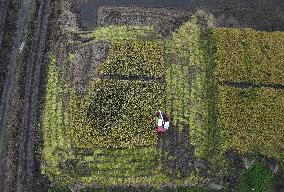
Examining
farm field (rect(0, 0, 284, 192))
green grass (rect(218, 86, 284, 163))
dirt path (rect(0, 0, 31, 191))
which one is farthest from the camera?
green grass (rect(218, 86, 284, 163))

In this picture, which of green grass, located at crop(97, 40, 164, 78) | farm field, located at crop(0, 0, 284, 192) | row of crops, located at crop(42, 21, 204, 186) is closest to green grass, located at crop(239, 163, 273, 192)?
farm field, located at crop(0, 0, 284, 192)

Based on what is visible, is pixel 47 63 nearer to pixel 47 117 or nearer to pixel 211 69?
pixel 47 117

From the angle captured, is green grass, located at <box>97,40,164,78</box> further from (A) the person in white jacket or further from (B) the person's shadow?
(B) the person's shadow

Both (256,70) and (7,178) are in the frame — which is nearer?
(7,178)

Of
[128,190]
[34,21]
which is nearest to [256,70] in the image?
[128,190]

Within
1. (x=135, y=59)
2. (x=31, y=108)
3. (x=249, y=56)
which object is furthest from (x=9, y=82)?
(x=249, y=56)

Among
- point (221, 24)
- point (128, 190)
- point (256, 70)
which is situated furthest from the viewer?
point (221, 24)

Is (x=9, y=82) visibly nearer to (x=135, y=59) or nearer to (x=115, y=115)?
(x=115, y=115)
